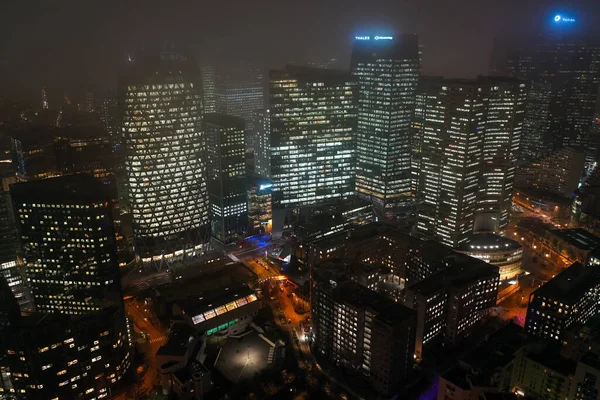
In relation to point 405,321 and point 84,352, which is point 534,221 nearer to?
point 405,321

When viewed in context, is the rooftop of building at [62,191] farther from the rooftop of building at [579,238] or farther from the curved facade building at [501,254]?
the rooftop of building at [579,238]

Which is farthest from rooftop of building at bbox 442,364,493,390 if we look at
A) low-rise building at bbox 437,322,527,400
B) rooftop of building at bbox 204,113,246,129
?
rooftop of building at bbox 204,113,246,129

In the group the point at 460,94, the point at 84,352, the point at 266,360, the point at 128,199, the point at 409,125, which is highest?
the point at 460,94

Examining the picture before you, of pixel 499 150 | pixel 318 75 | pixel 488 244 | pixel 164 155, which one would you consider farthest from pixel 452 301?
pixel 318 75

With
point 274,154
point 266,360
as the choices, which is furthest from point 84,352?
point 274,154

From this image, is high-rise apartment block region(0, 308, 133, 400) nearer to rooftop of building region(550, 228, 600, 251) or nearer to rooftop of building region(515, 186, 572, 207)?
rooftop of building region(550, 228, 600, 251)

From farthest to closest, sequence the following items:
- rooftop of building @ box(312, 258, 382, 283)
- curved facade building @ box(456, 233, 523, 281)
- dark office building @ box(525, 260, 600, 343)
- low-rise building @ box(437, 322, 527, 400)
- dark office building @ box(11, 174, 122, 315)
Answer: curved facade building @ box(456, 233, 523, 281) → dark office building @ box(11, 174, 122, 315) → rooftop of building @ box(312, 258, 382, 283) → dark office building @ box(525, 260, 600, 343) → low-rise building @ box(437, 322, 527, 400)

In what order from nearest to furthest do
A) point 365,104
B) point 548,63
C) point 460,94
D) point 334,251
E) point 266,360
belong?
1. point 266,360
2. point 334,251
3. point 460,94
4. point 365,104
5. point 548,63
